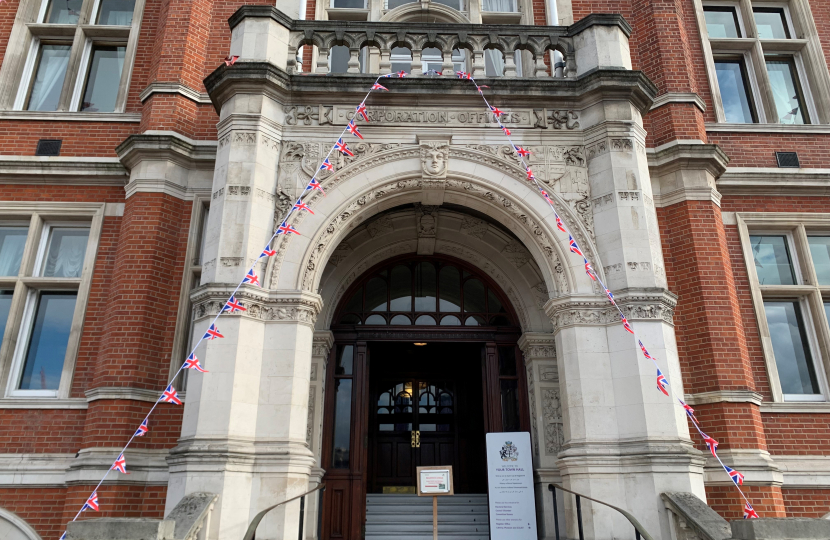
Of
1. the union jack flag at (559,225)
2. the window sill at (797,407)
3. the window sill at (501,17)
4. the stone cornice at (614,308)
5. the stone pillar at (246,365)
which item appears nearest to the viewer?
the stone pillar at (246,365)

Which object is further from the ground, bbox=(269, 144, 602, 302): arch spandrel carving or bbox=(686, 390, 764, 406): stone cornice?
bbox=(269, 144, 602, 302): arch spandrel carving

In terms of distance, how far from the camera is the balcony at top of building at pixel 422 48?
763 centimetres

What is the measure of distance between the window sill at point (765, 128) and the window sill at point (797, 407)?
424cm

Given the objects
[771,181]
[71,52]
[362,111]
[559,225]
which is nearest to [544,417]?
[559,225]

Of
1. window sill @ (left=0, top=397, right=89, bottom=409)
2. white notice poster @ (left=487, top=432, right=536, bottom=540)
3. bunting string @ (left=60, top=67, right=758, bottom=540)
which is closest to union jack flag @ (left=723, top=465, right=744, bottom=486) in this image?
bunting string @ (left=60, top=67, right=758, bottom=540)

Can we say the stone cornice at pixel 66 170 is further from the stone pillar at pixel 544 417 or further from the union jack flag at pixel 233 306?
the stone pillar at pixel 544 417

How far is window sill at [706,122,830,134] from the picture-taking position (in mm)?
9656

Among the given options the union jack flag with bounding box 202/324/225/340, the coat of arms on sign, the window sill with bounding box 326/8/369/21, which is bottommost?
the coat of arms on sign

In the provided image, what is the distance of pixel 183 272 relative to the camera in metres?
8.30

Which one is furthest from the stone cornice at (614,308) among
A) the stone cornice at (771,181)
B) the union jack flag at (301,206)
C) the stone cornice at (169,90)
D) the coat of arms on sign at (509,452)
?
the stone cornice at (169,90)

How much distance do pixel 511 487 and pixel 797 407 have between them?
3.99 m

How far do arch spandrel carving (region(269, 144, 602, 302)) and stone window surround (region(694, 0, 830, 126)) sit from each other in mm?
4465

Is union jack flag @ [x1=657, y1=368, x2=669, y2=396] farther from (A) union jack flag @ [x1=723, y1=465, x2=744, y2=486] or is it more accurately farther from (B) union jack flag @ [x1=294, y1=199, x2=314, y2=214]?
(B) union jack flag @ [x1=294, y1=199, x2=314, y2=214]

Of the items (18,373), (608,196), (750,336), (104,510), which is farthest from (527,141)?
(18,373)
